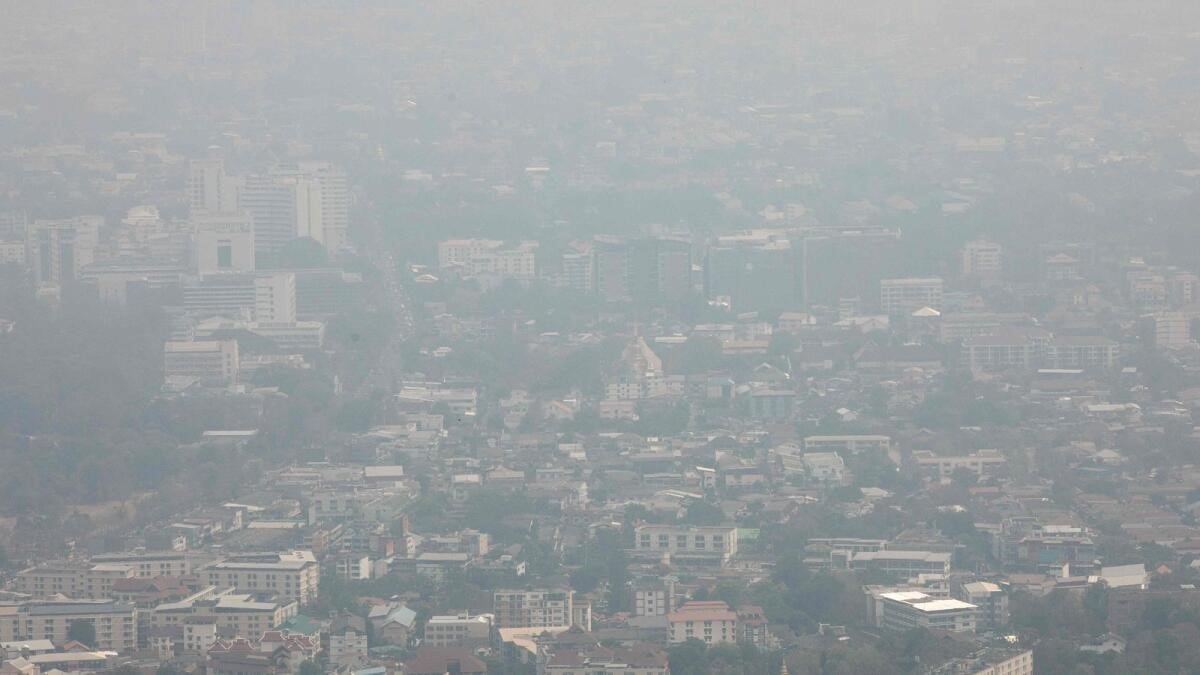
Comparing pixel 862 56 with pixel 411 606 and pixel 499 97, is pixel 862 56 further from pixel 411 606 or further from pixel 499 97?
pixel 411 606

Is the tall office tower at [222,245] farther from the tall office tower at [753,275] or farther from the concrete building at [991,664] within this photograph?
the concrete building at [991,664]

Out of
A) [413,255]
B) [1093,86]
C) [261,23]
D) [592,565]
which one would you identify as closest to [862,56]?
[1093,86]

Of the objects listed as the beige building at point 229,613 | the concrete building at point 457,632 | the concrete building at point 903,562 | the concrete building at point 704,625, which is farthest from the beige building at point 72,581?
the concrete building at point 903,562

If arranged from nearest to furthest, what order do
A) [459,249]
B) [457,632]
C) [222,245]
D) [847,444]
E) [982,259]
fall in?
[457,632], [847,444], [982,259], [222,245], [459,249]

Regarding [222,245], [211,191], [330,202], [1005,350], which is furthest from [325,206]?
[1005,350]

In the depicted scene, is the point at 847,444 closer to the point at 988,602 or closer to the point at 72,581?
the point at 988,602

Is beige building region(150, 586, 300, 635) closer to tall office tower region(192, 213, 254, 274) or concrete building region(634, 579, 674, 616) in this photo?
concrete building region(634, 579, 674, 616)
